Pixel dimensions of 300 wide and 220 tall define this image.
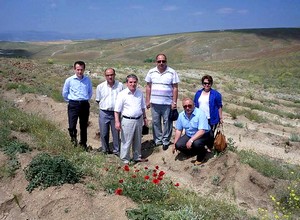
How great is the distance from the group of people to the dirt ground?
400 millimetres

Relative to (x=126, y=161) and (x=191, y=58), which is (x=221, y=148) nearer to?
(x=126, y=161)

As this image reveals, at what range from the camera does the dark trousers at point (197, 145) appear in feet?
21.6

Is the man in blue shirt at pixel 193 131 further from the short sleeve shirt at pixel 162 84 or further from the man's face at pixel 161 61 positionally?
the man's face at pixel 161 61

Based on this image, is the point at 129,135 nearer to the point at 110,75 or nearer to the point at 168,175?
the point at 168,175

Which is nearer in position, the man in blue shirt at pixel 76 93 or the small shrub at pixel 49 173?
the small shrub at pixel 49 173

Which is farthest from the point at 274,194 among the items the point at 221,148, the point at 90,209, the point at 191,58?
the point at 191,58

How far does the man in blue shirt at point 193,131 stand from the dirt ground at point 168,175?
Answer: 0.37 metres

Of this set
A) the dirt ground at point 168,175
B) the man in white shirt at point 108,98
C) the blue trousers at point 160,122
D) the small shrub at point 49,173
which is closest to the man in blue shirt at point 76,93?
the man in white shirt at point 108,98

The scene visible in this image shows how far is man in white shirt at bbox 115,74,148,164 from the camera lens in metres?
6.38

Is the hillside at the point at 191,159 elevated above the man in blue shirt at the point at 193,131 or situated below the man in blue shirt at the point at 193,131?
below

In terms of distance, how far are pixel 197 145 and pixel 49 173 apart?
2906 millimetres

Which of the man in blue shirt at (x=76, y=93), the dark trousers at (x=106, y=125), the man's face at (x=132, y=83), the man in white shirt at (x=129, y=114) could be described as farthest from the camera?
the dark trousers at (x=106, y=125)

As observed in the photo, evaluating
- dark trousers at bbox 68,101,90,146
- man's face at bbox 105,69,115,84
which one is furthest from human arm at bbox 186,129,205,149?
dark trousers at bbox 68,101,90,146

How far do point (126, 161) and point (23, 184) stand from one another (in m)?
2.15
